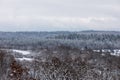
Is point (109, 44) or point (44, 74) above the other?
point (44, 74)

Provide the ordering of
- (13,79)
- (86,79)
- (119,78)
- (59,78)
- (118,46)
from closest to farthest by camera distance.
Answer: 1. (13,79)
2. (59,78)
3. (86,79)
4. (119,78)
5. (118,46)

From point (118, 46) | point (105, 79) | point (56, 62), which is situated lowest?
point (118, 46)

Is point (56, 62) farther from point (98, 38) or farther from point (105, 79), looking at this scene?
point (98, 38)

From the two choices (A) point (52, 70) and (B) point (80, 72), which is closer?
(A) point (52, 70)

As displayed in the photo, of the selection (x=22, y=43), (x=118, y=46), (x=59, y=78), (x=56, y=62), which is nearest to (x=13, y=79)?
(x=59, y=78)

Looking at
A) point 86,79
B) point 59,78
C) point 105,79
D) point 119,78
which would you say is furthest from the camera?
point 119,78

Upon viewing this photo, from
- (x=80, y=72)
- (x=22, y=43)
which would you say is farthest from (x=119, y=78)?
(x=22, y=43)

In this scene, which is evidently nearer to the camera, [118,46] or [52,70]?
[52,70]

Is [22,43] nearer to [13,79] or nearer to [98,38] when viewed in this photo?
[98,38]

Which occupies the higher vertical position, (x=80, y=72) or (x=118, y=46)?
(x=80, y=72)
